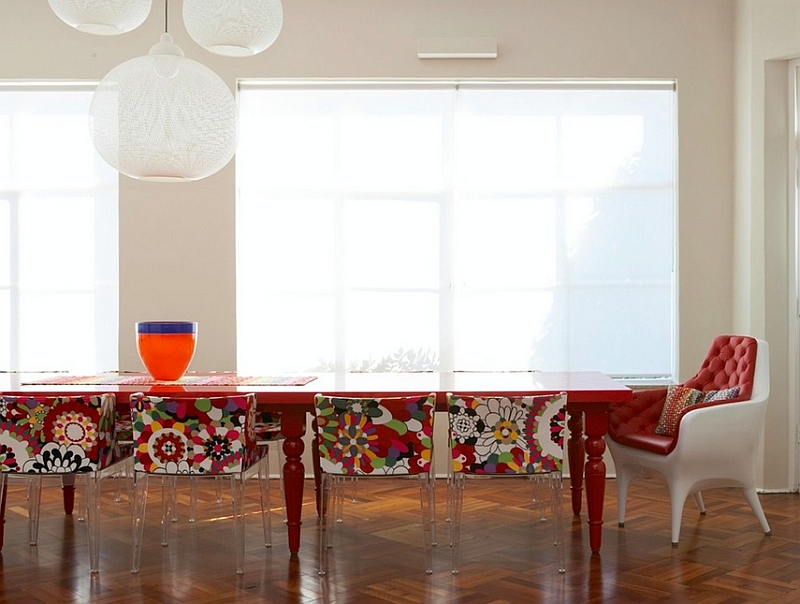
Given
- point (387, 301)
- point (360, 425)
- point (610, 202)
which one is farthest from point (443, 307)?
point (360, 425)

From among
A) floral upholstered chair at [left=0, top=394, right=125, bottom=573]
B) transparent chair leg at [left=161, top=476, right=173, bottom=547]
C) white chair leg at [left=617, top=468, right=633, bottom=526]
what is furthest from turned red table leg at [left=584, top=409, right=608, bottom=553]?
floral upholstered chair at [left=0, top=394, right=125, bottom=573]

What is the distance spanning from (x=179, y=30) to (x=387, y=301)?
2.36 meters

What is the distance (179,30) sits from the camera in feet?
21.9

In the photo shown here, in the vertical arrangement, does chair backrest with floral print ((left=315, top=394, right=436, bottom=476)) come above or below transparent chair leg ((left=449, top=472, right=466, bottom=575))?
above

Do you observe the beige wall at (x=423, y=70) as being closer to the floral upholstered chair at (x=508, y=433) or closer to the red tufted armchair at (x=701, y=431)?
the red tufted armchair at (x=701, y=431)

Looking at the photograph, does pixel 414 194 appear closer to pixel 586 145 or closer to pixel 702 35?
pixel 586 145

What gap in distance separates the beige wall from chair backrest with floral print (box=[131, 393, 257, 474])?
8.42 ft

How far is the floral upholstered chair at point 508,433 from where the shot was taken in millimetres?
4086

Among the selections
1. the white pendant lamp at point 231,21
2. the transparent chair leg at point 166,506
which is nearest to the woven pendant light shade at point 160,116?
the white pendant lamp at point 231,21

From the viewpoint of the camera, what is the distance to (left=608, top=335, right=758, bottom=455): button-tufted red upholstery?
195 inches

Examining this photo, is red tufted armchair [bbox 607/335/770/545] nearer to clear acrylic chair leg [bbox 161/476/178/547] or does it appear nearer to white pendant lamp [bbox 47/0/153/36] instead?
clear acrylic chair leg [bbox 161/476/178/547]

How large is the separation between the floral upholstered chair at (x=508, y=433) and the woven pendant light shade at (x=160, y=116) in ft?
5.33

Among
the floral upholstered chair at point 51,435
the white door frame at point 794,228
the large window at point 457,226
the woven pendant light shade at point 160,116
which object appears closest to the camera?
the floral upholstered chair at point 51,435

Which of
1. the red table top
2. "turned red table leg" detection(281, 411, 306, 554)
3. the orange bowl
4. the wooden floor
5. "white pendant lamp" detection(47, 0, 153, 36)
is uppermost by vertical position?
"white pendant lamp" detection(47, 0, 153, 36)
